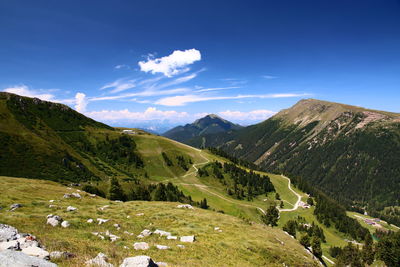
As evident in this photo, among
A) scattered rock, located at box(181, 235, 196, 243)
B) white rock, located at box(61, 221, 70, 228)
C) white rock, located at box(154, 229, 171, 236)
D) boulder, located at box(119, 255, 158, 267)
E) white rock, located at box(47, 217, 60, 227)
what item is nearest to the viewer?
boulder, located at box(119, 255, 158, 267)

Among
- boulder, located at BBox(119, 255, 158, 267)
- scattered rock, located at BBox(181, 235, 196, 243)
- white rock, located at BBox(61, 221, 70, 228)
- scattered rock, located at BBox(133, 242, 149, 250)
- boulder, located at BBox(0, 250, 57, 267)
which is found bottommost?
scattered rock, located at BBox(181, 235, 196, 243)

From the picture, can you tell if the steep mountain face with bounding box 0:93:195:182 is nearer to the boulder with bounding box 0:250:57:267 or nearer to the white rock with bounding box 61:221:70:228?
the white rock with bounding box 61:221:70:228

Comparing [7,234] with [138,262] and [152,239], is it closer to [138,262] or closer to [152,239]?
[138,262]

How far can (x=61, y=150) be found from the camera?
129m

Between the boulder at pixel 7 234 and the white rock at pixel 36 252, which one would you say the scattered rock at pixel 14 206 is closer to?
the boulder at pixel 7 234

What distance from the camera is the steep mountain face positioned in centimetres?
10519

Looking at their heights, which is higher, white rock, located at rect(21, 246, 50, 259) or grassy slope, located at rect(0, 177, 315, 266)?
white rock, located at rect(21, 246, 50, 259)

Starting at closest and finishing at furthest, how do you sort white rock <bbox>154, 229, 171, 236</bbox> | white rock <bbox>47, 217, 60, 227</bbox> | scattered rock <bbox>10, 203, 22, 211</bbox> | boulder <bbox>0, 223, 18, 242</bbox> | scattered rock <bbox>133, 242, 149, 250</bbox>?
boulder <bbox>0, 223, 18, 242</bbox>, scattered rock <bbox>133, 242, 149, 250</bbox>, white rock <bbox>47, 217, 60, 227</bbox>, white rock <bbox>154, 229, 171, 236</bbox>, scattered rock <bbox>10, 203, 22, 211</bbox>

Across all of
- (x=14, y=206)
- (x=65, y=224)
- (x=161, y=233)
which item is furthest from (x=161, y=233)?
(x=14, y=206)

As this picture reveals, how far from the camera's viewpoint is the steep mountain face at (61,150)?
105 metres

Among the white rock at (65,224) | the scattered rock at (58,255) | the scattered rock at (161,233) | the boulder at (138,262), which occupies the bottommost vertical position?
the scattered rock at (161,233)

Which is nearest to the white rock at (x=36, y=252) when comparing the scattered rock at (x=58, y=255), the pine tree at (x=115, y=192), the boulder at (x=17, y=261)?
the scattered rock at (x=58, y=255)

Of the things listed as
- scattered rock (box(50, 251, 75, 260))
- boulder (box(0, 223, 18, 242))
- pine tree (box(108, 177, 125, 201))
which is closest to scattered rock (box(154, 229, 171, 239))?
scattered rock (box(50, 251, 75, 260))

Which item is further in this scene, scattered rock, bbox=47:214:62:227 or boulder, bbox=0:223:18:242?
scattered rock, bbox=47:214:62:227
